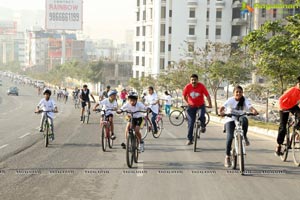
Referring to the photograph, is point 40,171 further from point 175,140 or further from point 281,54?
point 281,54

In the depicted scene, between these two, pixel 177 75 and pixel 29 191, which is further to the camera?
pixel 177 75

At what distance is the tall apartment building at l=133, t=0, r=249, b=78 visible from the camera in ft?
271

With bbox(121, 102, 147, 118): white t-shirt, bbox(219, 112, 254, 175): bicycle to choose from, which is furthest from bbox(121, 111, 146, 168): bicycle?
bbox(219, 112, 254, 175): bicycle

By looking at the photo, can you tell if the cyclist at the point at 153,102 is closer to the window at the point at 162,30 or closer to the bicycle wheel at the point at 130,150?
the bicycle wheel at the point at 130,150

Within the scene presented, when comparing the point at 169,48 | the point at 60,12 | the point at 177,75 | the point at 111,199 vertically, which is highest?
the point at 60,12

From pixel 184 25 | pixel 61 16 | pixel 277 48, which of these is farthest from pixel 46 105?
pixel 61 16

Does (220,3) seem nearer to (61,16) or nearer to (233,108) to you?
(61,16)

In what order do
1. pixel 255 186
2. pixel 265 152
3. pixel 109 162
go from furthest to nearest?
pixel 265 152 < pixel 109 162 < pixel 255 186

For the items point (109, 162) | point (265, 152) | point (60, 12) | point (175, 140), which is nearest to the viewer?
point (109, 162)

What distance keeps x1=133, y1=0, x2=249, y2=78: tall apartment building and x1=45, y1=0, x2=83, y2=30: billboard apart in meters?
37.5

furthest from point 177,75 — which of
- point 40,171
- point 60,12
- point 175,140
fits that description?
point 60,12

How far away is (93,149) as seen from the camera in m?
13.9

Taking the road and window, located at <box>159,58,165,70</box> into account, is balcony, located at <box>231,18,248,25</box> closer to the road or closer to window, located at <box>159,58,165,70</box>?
window, located at <box>159,58,165,70</box>

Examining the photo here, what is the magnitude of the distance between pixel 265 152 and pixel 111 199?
22.3ft
